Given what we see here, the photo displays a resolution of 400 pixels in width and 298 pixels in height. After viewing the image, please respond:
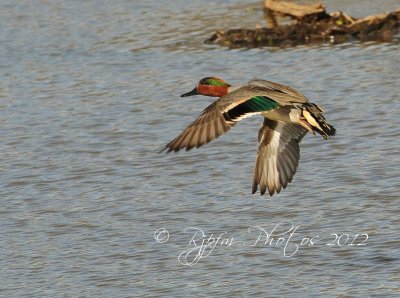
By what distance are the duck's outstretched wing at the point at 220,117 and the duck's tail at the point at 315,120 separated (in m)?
0.23

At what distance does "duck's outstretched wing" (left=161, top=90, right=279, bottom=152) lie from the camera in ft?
26.5

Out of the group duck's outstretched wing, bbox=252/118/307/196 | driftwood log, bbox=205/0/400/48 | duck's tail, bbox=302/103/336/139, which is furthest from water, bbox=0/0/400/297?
duck's tail, bbox=302/103/336/139

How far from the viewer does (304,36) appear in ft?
58.8

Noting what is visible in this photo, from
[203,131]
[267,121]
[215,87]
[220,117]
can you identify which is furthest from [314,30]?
[203,131]

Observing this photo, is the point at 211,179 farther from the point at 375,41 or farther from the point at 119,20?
the point at 119,20

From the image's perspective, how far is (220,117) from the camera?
8.34m

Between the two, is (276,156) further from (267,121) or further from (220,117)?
(220,117)

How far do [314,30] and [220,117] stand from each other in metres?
9.81

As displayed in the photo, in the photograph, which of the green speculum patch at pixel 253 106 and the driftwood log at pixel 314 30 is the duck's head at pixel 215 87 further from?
the driftwood log at pixel 314 30

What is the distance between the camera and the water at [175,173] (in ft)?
32.0

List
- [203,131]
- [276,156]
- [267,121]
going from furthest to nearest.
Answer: [267,121], [276,156], [203,131]

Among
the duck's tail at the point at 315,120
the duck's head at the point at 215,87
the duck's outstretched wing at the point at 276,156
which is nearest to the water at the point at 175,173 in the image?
the duck's outstretched wing at the point at 276,156

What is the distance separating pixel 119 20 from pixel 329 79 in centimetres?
551

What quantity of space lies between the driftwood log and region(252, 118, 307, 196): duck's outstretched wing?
7.90m
